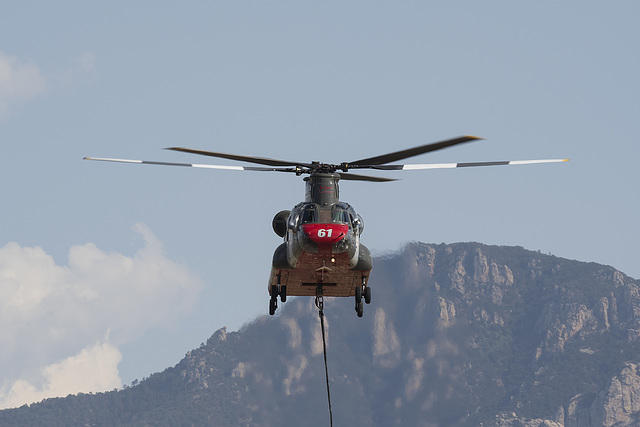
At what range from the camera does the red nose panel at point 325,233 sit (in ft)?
160

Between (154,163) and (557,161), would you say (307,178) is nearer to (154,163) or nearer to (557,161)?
(154,163)

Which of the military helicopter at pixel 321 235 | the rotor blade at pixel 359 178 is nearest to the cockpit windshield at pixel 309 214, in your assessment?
the military helicopter at pixel 321 235

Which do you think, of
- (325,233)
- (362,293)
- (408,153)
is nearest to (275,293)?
(362,293)

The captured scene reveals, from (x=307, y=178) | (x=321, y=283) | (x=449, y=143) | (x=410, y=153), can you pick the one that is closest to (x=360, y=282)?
(x=321, y=283)

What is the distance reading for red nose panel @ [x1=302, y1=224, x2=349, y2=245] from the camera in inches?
1923

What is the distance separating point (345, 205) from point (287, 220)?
3287 millimetres

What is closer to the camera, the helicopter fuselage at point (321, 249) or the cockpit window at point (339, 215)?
the helicopter fuselage at point (321, 249)

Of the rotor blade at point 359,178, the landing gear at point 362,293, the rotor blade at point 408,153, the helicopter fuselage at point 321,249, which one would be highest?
the rotor blade at point 359,178

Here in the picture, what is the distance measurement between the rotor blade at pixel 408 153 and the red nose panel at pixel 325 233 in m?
3.20

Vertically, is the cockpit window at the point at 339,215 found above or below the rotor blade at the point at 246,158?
below

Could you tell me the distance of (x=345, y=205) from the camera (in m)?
50.8

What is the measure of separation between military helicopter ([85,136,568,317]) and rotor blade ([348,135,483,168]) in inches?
2.0

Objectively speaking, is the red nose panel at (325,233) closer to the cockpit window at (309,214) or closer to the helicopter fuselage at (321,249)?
the helicopter fuselage at (321,249)

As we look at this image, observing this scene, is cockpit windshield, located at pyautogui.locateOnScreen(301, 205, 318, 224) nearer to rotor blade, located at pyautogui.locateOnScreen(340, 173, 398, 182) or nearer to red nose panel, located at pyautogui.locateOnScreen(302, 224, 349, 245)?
red nose panel, located at pyautogui.locateOnScreen(302, 224, 349, 245)
